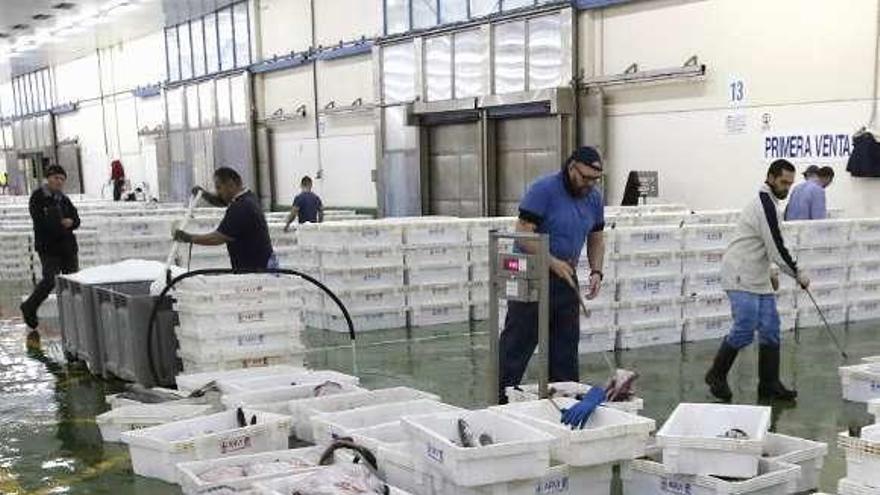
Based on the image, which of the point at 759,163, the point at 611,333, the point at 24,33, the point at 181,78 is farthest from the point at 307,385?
the point at 24,33

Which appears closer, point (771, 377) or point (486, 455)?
point (486, 455)

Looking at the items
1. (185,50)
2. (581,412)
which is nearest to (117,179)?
(185,50)

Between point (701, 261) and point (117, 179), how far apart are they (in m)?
25.8

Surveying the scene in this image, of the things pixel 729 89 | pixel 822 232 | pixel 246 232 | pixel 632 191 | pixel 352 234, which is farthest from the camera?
pixel 632 191

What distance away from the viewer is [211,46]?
25.4 meters

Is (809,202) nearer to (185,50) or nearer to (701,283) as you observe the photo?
(701,283)

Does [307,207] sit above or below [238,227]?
below

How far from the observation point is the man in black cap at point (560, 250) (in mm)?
5391

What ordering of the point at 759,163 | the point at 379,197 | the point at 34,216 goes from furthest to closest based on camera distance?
the point at 379,197, the point at 759,163, the point at 34,216

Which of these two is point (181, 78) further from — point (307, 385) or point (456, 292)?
point (307, 385)

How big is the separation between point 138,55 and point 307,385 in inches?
1090

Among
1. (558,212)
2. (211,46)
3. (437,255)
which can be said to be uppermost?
(211,46)

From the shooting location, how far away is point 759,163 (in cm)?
1207

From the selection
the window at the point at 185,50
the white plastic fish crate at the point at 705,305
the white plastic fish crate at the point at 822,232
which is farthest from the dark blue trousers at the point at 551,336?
the window at the point at 185,50
